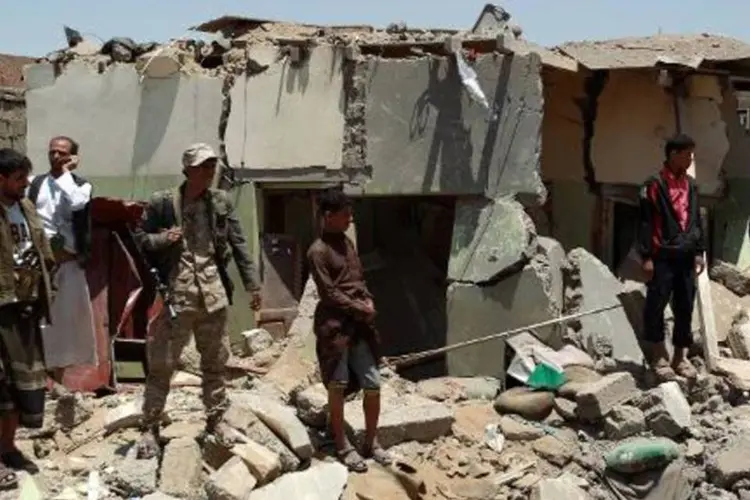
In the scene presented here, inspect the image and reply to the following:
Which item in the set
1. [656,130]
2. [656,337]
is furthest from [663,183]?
[656,130]

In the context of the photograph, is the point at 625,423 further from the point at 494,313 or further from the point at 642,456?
the point at 494,313

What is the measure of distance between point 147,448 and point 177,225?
1.37 m

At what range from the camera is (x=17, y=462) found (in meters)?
5.66

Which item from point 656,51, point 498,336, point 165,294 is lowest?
point 498,336

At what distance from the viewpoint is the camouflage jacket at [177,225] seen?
219 inches

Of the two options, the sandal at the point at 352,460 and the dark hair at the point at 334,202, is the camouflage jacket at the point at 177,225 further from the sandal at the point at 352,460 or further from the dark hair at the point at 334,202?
the sandal at the point at 352,460

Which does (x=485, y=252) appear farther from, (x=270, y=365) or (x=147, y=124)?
(x=147, y=124)

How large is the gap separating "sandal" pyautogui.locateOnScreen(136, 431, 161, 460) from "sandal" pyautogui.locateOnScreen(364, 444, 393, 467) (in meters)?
1.30

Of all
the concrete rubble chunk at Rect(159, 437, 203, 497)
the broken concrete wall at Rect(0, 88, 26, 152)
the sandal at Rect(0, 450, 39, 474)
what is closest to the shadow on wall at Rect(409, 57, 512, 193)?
the concrete rubble chunk at Rect(159, 437, 203, 497)

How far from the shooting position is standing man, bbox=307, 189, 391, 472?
5879 mm

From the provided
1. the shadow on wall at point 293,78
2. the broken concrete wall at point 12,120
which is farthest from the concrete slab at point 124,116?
the broken concrete wall at point 12,120

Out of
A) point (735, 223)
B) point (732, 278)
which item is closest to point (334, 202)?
point (732, 278)

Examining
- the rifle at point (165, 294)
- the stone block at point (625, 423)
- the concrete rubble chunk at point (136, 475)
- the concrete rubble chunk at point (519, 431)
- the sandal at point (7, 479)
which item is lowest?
the concrete rubble chunk at point (519, 431)

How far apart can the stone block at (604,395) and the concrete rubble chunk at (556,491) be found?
71cm
